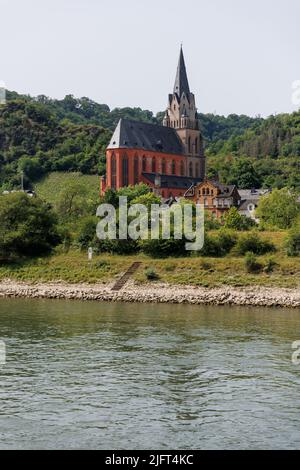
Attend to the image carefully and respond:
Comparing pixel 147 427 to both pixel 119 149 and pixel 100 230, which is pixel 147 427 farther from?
pixel 119 149

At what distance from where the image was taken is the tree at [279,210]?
69875 mm

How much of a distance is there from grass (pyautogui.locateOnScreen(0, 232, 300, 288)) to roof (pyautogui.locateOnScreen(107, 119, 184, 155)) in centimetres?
4772

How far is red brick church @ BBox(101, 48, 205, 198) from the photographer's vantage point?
104 meters

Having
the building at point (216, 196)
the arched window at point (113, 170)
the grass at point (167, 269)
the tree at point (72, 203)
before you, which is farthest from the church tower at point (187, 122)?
the grass at point (167, 269)

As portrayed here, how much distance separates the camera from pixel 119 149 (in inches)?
4102

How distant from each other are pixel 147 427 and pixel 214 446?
2.14 metres

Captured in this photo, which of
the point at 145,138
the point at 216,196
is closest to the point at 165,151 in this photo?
the point at 145,138

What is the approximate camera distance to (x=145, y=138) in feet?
362

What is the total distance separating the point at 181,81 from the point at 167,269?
68.8 metres

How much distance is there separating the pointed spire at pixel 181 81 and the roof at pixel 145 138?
6106 millimetres

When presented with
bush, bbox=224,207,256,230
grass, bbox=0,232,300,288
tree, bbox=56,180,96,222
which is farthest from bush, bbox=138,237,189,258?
tree, bbox=56,180,96,222

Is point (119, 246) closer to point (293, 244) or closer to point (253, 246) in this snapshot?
point (253, 246)

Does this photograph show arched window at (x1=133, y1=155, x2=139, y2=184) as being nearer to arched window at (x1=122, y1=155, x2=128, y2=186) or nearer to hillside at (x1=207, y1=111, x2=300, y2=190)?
arched window at (x1=122, y1=155, x2=128, y2=186)

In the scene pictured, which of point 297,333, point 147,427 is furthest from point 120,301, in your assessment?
point 147,427
